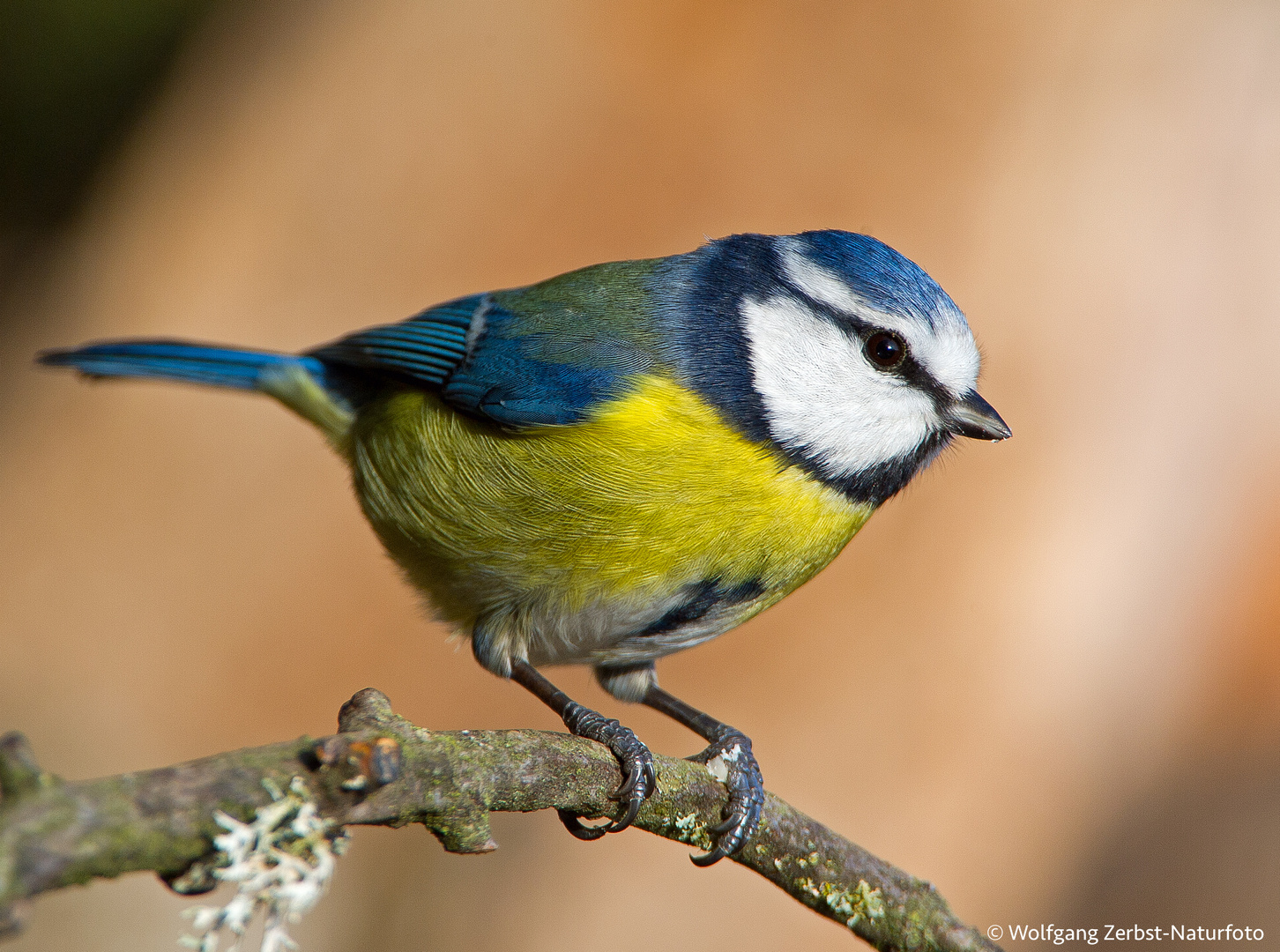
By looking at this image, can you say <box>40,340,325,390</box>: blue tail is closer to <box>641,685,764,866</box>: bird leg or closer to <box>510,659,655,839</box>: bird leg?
<box>510,659,655,839</box>: bird leg

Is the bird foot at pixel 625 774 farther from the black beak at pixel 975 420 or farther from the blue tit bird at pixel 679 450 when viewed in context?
the black beak at pixel 975 420

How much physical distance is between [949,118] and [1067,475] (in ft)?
5.50

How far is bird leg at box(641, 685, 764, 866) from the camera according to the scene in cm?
221

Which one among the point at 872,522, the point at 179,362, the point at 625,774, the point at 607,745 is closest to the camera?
the point at 625,774

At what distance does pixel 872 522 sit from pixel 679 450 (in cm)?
240

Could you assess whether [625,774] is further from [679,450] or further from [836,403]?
[836,403]

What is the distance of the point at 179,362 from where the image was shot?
10.7 ft

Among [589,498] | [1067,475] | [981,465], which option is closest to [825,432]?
[589,498]

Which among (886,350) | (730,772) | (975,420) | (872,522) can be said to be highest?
(886,350)

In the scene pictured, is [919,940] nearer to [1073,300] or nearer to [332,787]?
[332,787]

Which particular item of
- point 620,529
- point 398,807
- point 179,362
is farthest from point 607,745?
point 179,362

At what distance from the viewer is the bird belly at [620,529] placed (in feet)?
7.56

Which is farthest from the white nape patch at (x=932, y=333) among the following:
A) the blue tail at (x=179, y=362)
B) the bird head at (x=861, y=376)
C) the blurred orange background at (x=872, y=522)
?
the blurred orange background at (x=872, y=522)

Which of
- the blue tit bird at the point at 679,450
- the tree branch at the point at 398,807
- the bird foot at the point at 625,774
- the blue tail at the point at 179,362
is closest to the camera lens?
the tree branch at the point at 398,807
